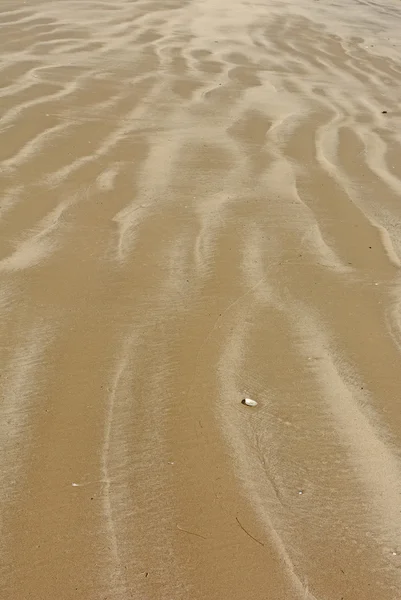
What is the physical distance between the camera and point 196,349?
2545 mm

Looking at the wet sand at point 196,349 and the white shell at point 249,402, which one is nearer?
the wet sand at point 196,349

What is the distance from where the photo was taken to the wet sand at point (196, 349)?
1.78m

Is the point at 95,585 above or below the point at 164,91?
above

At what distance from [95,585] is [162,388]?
727 millimetres

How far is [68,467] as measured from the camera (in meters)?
2.00

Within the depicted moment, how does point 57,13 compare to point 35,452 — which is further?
point 57,13

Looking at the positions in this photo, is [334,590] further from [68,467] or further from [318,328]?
[318,328]

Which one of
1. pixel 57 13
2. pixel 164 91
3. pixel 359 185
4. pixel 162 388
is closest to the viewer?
pixel 162 388

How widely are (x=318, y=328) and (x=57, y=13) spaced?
269 inches

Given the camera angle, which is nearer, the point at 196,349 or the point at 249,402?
the point at 249,402

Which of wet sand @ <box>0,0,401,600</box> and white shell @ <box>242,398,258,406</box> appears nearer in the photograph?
wet sand @ <box>0,0,401,600</box>

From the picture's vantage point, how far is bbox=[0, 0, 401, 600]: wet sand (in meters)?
1.78

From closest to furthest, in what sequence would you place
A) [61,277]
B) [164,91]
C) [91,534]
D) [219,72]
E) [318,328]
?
[91,534] < [318,328] < [61,277] < [164,91] < [219,72]

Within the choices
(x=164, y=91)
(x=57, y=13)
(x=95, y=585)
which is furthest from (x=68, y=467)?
(x=57, y=13)
